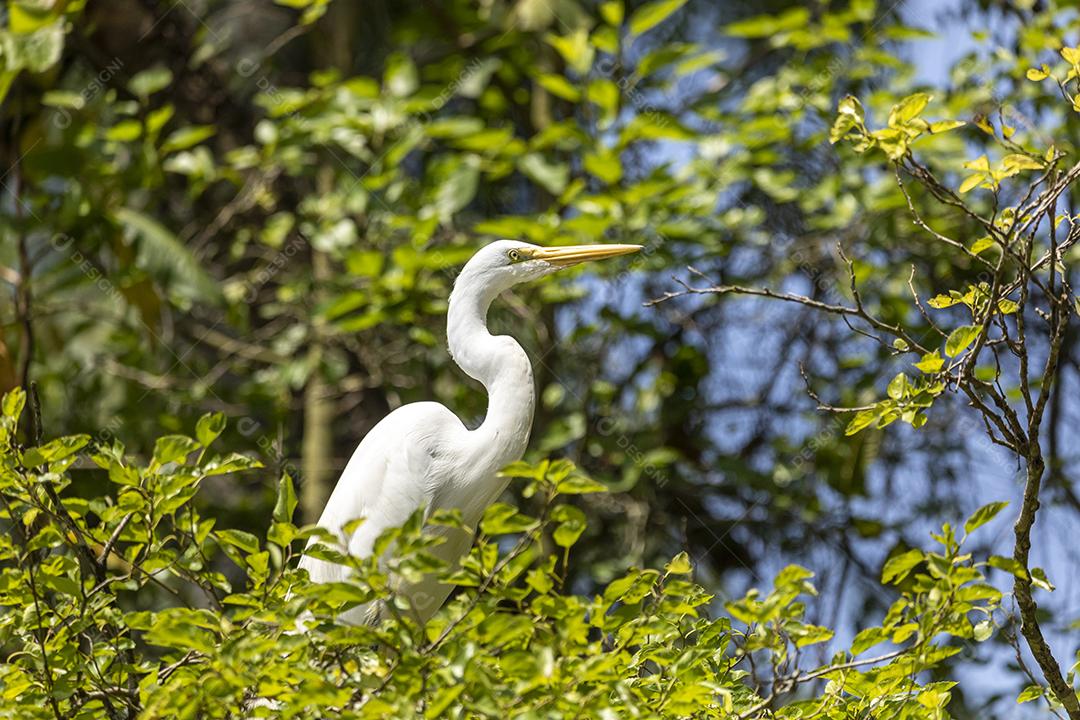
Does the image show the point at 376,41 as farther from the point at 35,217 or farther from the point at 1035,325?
the point at 1035,325

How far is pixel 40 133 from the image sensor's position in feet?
11.5

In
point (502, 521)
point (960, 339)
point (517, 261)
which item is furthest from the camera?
point (517, 261)

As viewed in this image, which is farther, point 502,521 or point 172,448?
point 172,448

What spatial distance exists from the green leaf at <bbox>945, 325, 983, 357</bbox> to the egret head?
886mm

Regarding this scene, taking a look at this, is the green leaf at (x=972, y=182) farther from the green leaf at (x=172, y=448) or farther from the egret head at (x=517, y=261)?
the green leaf at (x=172, y=448)

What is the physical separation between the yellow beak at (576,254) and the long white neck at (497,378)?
20cm

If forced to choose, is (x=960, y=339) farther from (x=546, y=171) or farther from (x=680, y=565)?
(x=546, y=171)

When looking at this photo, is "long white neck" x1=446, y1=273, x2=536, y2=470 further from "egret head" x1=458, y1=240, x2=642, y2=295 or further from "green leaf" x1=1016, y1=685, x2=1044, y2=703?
"green leaf" x1=1016, y1=685, x2=1044, y2=703

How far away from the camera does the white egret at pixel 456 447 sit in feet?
7.51

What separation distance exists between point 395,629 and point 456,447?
0.80 metres

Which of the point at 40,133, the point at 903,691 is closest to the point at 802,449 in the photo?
the point at 903,691

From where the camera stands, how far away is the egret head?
242 cm

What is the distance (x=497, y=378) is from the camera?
2318 millimetres

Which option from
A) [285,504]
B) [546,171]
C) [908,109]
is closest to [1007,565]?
[908,109]
